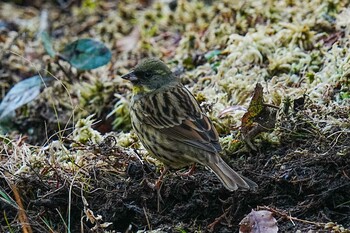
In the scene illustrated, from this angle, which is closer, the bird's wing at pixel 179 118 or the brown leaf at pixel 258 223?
the brown leaf at pixel 258 223

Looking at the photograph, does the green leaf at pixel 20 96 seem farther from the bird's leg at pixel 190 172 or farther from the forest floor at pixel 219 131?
the bird's leg at pixel 190 172

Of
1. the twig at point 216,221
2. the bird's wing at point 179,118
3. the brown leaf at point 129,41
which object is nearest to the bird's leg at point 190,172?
the bird's wing at point 179,118

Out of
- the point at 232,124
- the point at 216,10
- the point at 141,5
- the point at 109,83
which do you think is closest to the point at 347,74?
the point at 232,124

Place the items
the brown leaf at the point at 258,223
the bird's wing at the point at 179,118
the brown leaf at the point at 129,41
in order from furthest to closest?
the brown leaf at the point at 129,41 < the bird's wing at the point at 179,118 < the brown leaf at the point at 258,223

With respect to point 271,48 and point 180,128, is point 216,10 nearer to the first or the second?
point 271,48

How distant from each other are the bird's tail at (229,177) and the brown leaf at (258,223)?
0.65ft

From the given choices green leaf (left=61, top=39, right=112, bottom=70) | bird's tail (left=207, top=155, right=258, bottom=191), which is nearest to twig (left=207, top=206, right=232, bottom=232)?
bird's tail (left=207, top=155, right=258, bottom=191)

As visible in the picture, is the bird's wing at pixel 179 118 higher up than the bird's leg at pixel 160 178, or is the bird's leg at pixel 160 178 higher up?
the bird's wing at pixel 179 118

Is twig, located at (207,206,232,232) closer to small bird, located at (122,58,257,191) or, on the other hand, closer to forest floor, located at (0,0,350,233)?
forest floor, located at (0,0,350,233)

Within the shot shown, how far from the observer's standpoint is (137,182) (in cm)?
466

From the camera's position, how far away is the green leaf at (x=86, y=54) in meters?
6.57

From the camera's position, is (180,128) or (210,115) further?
(210,115)

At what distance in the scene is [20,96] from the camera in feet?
20.6

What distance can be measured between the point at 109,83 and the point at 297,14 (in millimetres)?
1947
